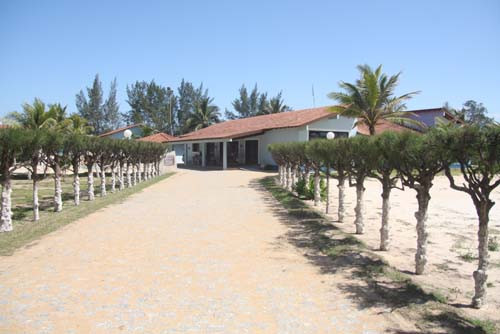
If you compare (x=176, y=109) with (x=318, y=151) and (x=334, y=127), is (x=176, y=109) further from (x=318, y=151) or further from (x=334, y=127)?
(x=318, y=151)

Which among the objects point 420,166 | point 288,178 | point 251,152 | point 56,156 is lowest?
point 288,178

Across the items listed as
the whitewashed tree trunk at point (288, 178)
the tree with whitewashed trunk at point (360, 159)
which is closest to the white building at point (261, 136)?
the whitewashed tree trunk at point (288, 178)

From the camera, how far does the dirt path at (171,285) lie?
4094 millimetres

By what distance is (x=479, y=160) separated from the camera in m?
4.48

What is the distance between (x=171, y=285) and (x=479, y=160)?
4179 mm

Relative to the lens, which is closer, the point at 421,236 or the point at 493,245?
the point at 421,236

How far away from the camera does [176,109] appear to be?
6462cm

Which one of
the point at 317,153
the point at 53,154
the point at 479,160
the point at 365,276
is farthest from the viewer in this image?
the point at 53,154

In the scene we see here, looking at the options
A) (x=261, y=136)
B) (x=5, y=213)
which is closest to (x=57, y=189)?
(x=5, y=213)

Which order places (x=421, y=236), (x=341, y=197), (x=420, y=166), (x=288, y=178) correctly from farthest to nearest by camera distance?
1. (x=288, y=178)
2. (x=341, y=197)
3. (x=420, y=166)
4. (x=421, y=236)

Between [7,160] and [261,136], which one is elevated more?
[261,136]

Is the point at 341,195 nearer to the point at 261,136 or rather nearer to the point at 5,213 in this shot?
the point at 5,213

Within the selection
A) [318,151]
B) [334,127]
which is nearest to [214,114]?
[334,127]

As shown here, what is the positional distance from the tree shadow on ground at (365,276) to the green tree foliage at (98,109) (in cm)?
5811
